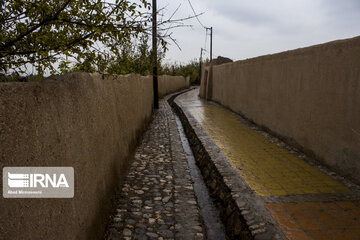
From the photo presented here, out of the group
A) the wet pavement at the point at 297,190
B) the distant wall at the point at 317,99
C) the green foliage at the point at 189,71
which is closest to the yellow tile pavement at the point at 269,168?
the wet pavement at the point at 297,190

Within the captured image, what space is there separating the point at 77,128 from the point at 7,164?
1000 mm

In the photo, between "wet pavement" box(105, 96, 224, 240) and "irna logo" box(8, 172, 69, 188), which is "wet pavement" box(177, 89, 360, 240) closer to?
"wet pavement" box(105, 96, 224, 240)

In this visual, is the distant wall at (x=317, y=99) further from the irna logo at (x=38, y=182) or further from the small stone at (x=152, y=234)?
the irna logo at (x=38, y=182)

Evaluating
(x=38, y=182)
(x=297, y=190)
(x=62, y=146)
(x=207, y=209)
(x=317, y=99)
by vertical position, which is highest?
(x=317, y=99)

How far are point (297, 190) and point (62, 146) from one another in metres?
2.79

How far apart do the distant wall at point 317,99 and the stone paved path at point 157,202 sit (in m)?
2.15

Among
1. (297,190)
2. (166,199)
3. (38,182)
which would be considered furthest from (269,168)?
(38,182)

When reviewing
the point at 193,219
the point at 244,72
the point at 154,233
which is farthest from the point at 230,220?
the point at 244,72

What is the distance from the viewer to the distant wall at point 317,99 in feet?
12.4

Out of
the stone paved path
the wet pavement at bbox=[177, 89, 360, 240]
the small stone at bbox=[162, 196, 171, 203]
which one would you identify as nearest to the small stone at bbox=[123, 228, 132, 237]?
the stone paved path

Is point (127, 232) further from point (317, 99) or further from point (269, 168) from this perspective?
point (317, 99)

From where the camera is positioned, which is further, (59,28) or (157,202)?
(157,202)

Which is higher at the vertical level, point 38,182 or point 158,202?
point 38,182

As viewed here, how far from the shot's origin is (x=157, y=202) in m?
3.60
